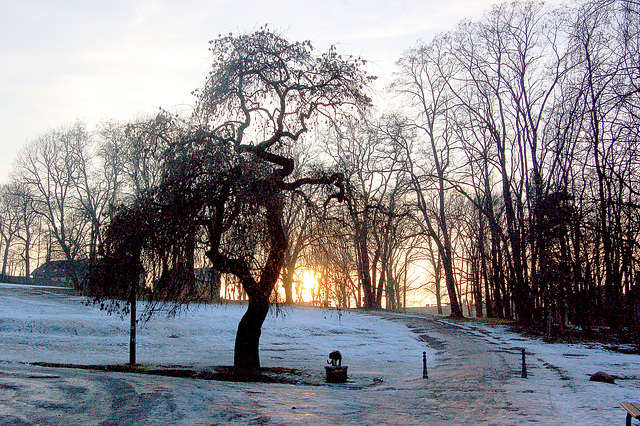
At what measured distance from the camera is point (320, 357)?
73.6ft

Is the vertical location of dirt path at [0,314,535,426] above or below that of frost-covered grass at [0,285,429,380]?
above

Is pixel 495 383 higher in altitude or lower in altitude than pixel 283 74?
lower

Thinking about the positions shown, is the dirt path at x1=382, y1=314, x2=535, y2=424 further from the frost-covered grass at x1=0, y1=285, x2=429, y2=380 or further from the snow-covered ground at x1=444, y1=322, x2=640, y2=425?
the frost-covered grass at x1=0, y1=285, x2=429, y2=380

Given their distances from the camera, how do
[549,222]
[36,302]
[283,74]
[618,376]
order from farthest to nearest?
1. [36,302]
2. [549,222]
3. [283,74]
4. [618,376]

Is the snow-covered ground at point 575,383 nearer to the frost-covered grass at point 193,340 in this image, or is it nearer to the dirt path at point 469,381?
the dirt path at point 469,381

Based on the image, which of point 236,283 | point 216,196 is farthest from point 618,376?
point 216,196

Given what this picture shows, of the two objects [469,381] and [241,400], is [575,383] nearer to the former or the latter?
[469,381]

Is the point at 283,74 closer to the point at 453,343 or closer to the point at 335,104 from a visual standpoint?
the point at 335,104

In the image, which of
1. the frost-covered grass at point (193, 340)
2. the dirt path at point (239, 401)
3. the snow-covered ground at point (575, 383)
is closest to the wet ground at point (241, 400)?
the dirt path at point (239, 401)

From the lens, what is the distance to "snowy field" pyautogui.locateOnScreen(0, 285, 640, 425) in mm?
9547

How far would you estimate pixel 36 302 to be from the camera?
116ft

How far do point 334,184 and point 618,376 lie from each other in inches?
369


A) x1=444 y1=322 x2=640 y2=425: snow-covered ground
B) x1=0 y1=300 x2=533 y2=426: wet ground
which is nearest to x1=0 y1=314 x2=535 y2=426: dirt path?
x1=0 y1=300 x2=533 y2=426: wet ground

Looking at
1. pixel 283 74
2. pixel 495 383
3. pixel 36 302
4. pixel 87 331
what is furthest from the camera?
pixel 36 302
